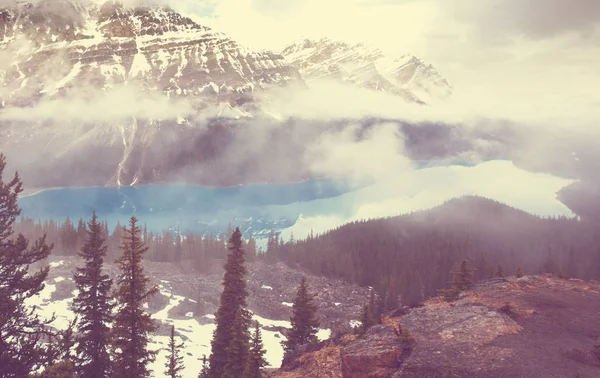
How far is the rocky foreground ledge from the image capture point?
16.3 metres

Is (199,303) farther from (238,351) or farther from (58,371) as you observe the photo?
(58,371)

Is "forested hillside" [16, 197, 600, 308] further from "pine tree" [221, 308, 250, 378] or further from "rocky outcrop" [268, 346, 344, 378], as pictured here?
"rocky outcrop" [268, 346, 344, 378]

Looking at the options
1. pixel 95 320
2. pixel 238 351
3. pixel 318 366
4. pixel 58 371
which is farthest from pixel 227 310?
pixel 58 371

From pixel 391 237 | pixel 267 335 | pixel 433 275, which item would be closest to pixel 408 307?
pixel 267 335

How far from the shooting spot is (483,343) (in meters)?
17.9

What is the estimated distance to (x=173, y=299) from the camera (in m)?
87.7

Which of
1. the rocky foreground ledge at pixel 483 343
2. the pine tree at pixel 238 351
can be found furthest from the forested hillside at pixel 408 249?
the rocky foreground ledge at pixel 483 343

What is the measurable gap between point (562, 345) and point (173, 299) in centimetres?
8046

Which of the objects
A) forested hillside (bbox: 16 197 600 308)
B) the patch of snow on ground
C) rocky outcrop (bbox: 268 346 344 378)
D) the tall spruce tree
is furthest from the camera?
forested hillside (bbox: 16 197 600 308)

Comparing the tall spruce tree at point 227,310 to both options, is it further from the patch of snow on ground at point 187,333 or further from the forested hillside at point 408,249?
the forested hillside at point 408,249

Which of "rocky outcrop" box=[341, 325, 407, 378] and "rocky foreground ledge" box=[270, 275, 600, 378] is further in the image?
"rocky outcrop" box=[341, 325, 407, 378]

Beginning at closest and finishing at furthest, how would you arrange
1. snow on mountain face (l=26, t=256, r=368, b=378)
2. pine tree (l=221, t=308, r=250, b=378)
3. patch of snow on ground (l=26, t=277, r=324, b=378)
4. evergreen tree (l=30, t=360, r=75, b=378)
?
evergreen tree (l=30, t=360, r=75, b=378) → pine tree (l=221, t=308, r=250, b=378) → patch of snow on ground (l=26, t=277, r=324, b=378) → snow on mountain face (l=26, t=256, r=368, b=378)

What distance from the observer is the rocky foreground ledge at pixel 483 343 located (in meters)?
16.3

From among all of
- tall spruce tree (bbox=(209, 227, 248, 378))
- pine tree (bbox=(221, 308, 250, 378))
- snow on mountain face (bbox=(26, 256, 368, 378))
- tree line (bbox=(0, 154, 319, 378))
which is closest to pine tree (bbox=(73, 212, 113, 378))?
tree line (bbox=(0, 154, 319, 378))
